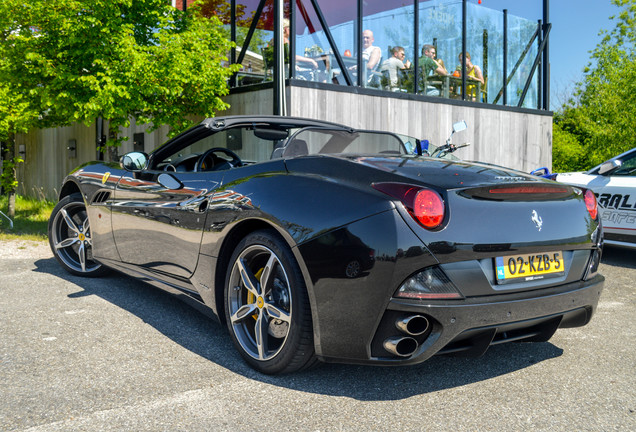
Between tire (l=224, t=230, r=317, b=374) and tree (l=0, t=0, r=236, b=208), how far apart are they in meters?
6.06

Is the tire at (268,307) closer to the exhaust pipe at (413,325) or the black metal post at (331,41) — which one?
the exhaust pipe at (413,325)

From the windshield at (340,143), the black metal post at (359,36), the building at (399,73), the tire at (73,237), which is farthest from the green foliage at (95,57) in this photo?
the windshield at (340,143)

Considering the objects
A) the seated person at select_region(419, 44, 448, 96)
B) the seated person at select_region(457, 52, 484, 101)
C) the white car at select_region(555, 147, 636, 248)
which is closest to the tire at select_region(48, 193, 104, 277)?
the white car at select_region(555, 147, 636, 248)

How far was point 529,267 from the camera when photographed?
2717 mm

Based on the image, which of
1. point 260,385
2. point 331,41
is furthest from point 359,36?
point 260,385

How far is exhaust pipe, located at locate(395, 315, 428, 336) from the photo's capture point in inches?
98.3

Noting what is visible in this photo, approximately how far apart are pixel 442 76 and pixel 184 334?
10371 mm

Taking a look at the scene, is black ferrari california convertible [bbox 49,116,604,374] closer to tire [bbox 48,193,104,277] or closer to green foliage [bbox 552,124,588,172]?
tire [bbox 48,193,104,277]

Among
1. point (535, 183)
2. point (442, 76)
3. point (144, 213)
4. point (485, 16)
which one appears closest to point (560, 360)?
point (535, 183)

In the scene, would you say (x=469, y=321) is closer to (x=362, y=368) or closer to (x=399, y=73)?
(x=362, y=368)

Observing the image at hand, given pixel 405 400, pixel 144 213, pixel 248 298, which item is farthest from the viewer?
pixel 144 213

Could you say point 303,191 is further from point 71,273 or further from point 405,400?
point 71,273

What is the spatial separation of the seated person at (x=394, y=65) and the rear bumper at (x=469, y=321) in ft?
31.3

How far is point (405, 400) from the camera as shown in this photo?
8.83 ft
